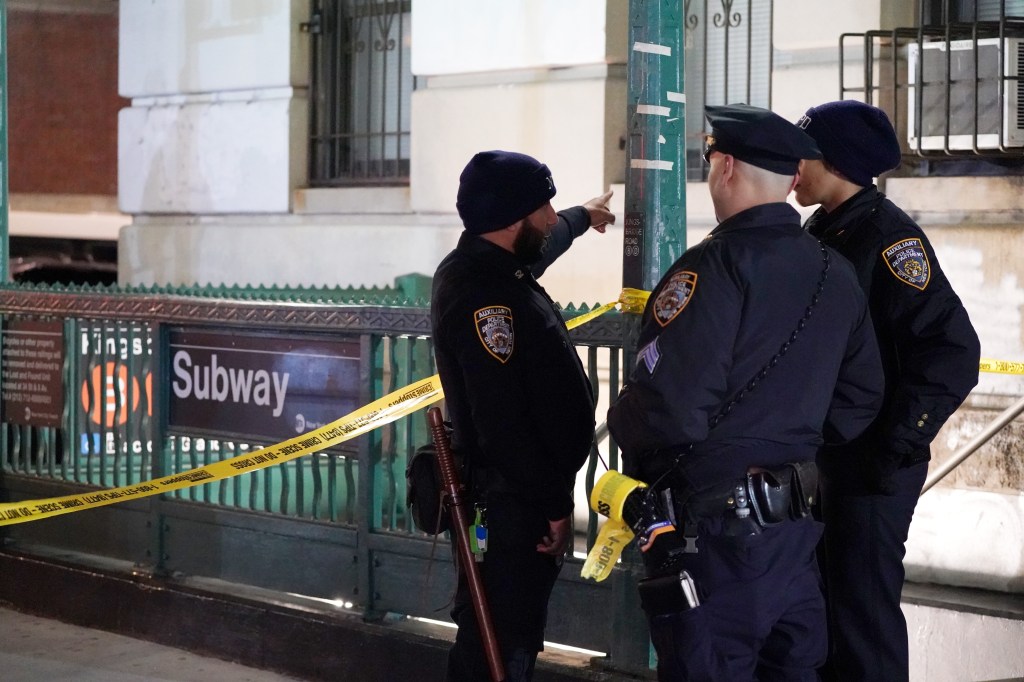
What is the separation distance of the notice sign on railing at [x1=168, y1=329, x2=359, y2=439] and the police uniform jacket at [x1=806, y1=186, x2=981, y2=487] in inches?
91.1

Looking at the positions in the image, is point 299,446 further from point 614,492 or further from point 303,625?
point 614,492

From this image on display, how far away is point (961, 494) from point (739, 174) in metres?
4.20

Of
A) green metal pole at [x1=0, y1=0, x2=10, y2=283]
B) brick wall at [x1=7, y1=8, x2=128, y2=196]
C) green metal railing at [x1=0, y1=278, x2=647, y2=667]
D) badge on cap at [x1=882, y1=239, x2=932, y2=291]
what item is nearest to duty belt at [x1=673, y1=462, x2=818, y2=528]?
badge on cap at [x1=882, y1=239, x2=932, y2=291]

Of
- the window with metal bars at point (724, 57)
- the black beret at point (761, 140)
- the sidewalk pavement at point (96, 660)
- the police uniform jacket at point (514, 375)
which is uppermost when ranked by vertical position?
the window with metal bars at point (724, 57)

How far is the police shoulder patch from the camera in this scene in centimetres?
345

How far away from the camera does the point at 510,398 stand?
13.4ft

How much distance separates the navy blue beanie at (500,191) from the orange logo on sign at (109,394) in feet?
10.0

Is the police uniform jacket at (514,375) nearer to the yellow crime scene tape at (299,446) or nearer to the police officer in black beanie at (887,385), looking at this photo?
the yellow crime scene tape at (299,446)

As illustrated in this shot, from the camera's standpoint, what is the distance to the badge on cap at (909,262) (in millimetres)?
4129

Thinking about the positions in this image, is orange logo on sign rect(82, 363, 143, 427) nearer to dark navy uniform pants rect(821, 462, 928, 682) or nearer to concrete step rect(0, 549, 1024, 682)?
concrete step rect(0, 549, 1024, 682)

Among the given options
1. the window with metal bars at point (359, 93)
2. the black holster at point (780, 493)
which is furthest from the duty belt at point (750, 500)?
the window with metal bars at point (359, 93)

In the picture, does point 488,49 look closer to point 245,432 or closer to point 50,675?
point 245,432

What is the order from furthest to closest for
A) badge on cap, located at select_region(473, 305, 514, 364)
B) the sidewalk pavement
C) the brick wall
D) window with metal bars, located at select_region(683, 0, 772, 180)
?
1. the brick wall
2. window with metal bars, located at select_region(683, 0, 772, 180)
3. the sidewalk pavement
4. badge on cap, located at select_region(473, 305, 514, 364)

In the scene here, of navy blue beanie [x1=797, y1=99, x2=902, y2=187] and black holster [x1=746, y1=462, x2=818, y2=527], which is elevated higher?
navy blue beanie [x1=797, y1=99, x2=902, y2=187]
